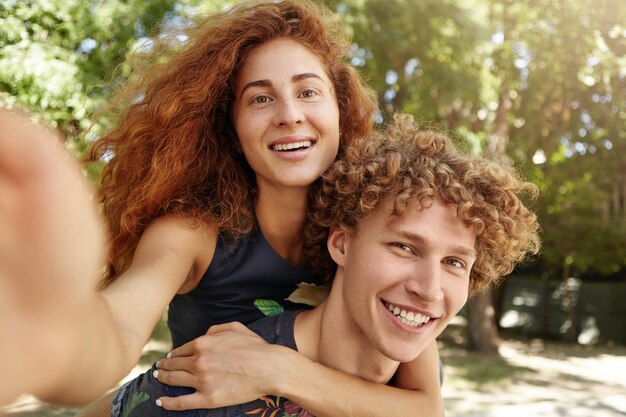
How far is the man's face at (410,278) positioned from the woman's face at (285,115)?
51 cm

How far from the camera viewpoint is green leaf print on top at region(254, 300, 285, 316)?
2826 millimetres

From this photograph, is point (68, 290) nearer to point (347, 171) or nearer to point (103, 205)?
point (347, 171)

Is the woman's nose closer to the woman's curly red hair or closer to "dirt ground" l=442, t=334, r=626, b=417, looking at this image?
the woman's curly red hair

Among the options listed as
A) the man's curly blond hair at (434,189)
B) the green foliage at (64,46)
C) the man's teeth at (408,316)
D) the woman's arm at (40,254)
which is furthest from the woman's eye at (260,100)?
the green foliage at (64,46)

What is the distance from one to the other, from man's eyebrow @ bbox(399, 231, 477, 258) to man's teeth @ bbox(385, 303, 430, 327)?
21 centimetres

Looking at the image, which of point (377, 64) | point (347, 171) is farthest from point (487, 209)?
point (377, 64)

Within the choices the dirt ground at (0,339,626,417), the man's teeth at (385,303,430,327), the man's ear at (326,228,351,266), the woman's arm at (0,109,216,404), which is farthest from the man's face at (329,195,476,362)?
the dirt ground at (0,339,626,417)

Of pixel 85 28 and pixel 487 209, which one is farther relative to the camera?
pixel 85 28

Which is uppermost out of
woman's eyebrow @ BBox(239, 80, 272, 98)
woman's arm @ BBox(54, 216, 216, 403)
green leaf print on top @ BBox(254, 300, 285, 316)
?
woman's eyebrow @ BBox(239, 80, 272, 98)

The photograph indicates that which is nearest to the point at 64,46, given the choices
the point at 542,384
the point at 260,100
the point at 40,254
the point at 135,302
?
the point at 260,100

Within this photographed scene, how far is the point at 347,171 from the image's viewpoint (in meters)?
2.44

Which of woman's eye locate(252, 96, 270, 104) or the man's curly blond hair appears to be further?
woman's eye locate(252, 96, 270, 104)

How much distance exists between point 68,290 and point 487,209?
1617 mm

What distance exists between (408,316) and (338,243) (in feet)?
1.37
